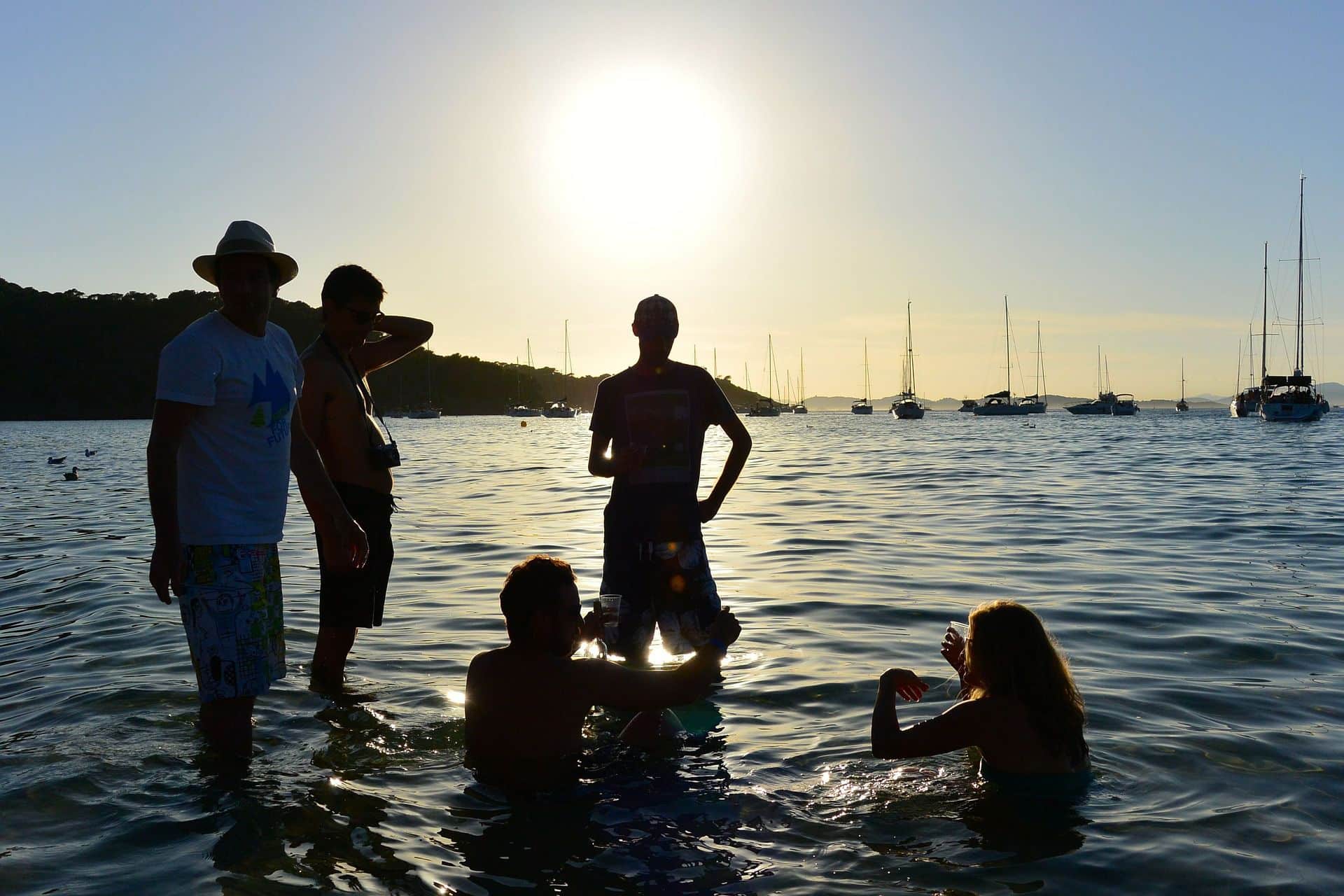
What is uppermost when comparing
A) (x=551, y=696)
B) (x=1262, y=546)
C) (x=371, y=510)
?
(x=371, y=510)

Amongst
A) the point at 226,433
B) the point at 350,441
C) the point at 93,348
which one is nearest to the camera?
the point at 226,433

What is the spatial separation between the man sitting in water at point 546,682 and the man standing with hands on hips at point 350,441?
1343 mm

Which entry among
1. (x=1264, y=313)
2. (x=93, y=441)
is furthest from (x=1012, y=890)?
(x=1264, y=313)

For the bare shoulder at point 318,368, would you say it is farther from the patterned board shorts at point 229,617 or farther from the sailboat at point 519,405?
the sailboat at point 519,405

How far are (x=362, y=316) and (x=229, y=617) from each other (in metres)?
1.98

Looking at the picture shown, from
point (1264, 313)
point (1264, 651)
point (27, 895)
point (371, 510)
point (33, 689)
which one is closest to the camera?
point (27, 895)

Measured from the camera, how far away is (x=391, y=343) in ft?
19.2

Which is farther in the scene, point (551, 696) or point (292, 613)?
point (292, 613)

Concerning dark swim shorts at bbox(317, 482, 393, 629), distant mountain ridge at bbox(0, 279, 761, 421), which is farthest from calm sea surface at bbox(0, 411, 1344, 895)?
distant mountain ridge at bbox(0, 279, 761, 421)

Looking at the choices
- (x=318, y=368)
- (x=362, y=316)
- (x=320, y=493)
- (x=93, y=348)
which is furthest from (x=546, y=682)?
(x=93, y=348)

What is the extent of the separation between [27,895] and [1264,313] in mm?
93765

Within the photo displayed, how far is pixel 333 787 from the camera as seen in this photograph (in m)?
4.44

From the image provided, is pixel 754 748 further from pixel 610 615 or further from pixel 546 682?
pixel 546 682

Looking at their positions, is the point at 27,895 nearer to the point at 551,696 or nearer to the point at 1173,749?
the point at 551,696
